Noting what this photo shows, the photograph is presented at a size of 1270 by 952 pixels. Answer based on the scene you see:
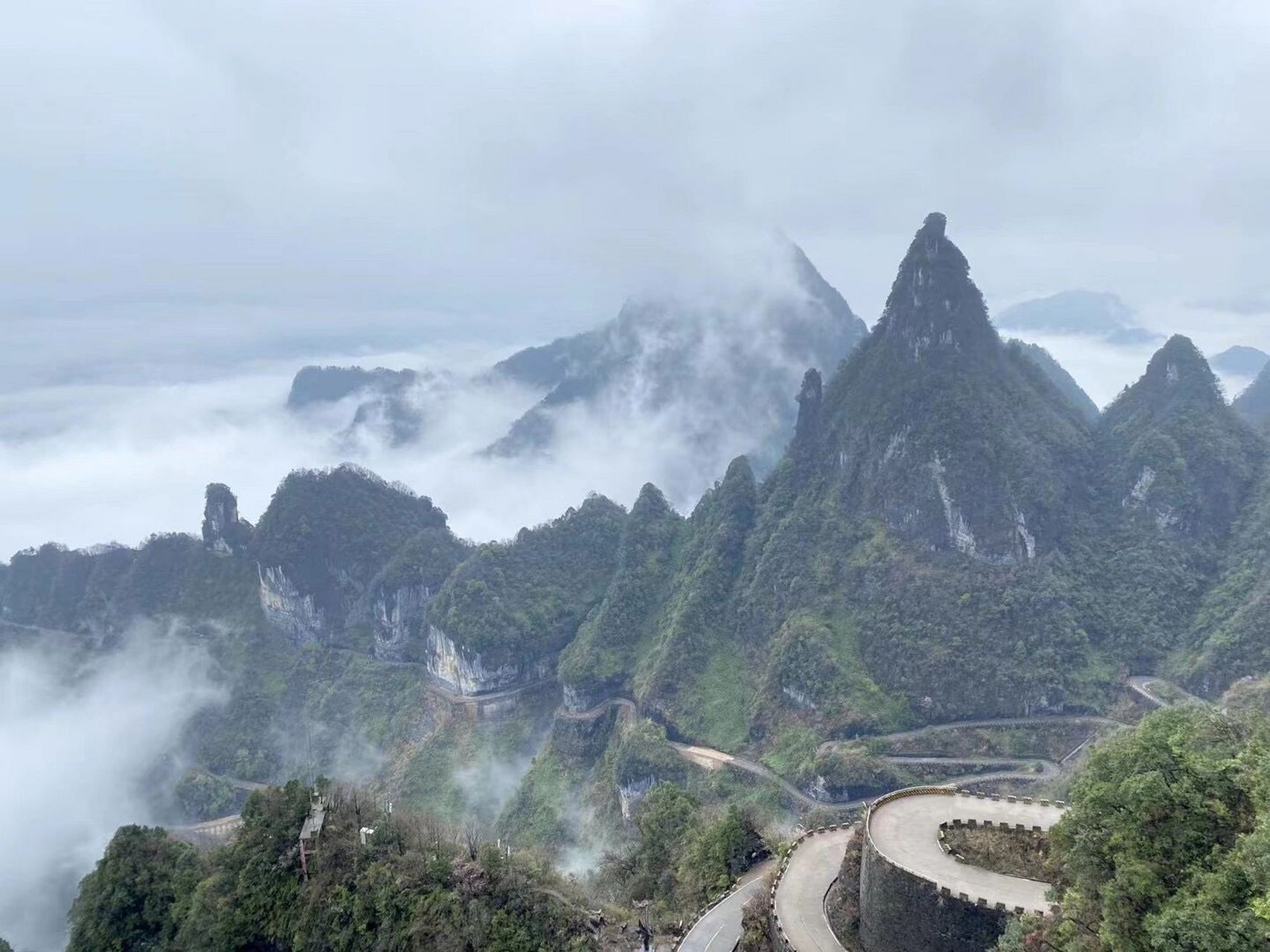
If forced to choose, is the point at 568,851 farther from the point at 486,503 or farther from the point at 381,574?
the point at 486,503

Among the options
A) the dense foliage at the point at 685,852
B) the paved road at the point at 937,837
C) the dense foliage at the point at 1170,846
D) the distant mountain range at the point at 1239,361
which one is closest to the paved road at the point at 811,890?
the paved road at the point at 937,837

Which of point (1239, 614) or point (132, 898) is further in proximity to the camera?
point (1239, 614)

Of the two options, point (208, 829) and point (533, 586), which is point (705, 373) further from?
point (208, 829)

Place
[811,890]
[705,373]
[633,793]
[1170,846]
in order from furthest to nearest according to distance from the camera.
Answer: [705,373]
[633,793]
[811,890]
[1170,846]

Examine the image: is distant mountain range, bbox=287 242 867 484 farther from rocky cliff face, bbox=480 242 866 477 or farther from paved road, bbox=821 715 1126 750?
paved road, bbox=821 715 1126 750

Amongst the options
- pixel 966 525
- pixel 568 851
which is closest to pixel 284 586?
pixel 568 851

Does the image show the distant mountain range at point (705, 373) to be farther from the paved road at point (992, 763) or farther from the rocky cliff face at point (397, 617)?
the paved road at point (992, 763)

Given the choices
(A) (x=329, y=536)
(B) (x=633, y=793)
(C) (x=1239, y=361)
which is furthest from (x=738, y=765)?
(C) (x=1239, y=361)
